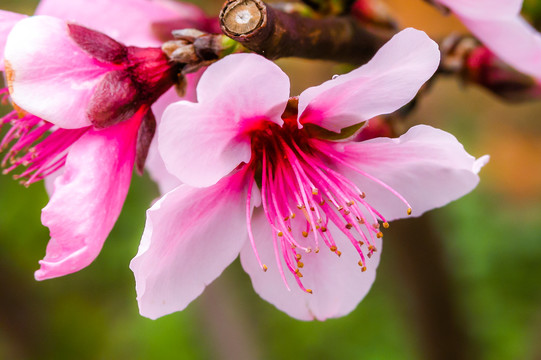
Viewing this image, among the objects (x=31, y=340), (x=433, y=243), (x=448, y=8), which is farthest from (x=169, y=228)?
(x=31, y=340)

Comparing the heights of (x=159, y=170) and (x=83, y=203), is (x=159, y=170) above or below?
below

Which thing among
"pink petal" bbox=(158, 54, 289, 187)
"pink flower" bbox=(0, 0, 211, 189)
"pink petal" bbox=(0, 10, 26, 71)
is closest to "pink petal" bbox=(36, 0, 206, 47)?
"pink flower" bbox=(0, 0, 211, 189)

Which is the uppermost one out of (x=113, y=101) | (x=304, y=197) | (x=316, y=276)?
(x=113, y=101)

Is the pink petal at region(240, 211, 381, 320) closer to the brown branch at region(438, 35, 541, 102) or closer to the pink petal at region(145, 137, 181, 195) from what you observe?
the pink petal at region(145, 137, 181, 195)

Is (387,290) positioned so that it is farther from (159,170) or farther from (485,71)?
(159,170)

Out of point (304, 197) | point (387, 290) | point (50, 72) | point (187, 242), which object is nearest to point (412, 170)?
point (304, 197)

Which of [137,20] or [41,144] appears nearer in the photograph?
[41,144]

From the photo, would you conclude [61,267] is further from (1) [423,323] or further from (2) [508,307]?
(2) [508,307]
